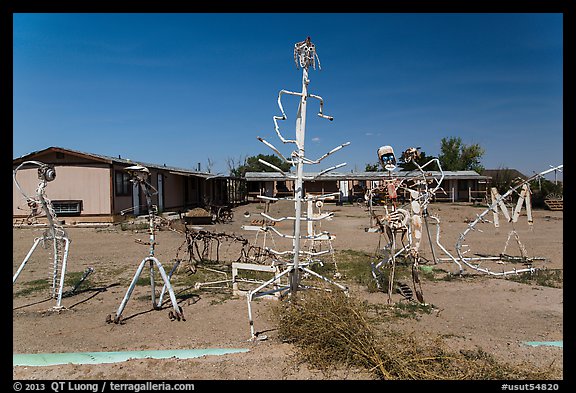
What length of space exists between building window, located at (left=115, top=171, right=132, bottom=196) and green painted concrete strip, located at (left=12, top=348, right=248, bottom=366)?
17.0 meters

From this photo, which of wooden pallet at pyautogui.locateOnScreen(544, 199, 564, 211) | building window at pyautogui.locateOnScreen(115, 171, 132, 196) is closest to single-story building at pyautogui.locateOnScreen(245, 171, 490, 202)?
wooden pallet at pyautogui.locateOnScreen(544, 199, 564, 211)

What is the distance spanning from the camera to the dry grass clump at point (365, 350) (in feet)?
12.6

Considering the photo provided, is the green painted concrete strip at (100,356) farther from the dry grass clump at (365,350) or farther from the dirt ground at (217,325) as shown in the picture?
the dry grass clump at (365,350)

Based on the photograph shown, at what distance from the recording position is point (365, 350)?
4059 mm

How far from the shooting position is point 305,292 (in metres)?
5.02

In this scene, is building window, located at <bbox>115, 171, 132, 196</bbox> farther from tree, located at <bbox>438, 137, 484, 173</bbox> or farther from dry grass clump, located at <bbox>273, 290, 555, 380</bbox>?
tree, located at <bbox>438, 137, 484, 173</bbox>

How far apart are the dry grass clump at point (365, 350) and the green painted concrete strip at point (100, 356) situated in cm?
78

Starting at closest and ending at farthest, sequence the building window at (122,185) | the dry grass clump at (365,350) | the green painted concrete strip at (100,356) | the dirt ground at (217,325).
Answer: the dry grass clump at (365,350)
the dirt ground at (217,325)
the green painted concrete strip at (100,356)
the building window at (122,185)

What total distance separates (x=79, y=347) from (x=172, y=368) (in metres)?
1.71

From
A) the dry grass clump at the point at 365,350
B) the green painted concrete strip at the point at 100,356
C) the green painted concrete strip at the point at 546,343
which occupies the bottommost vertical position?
the green painted concrete strip at the point at 546,343

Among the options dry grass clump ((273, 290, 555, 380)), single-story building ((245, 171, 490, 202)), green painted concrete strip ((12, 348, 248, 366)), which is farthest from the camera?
single-story building ((245, 171, 490, 202))

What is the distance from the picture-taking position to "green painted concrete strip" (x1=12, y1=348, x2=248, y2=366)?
4.23 meters

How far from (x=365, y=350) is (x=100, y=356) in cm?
288

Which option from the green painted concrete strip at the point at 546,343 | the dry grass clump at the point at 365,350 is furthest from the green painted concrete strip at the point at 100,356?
the green painted concrete strip at the point at 546,343
